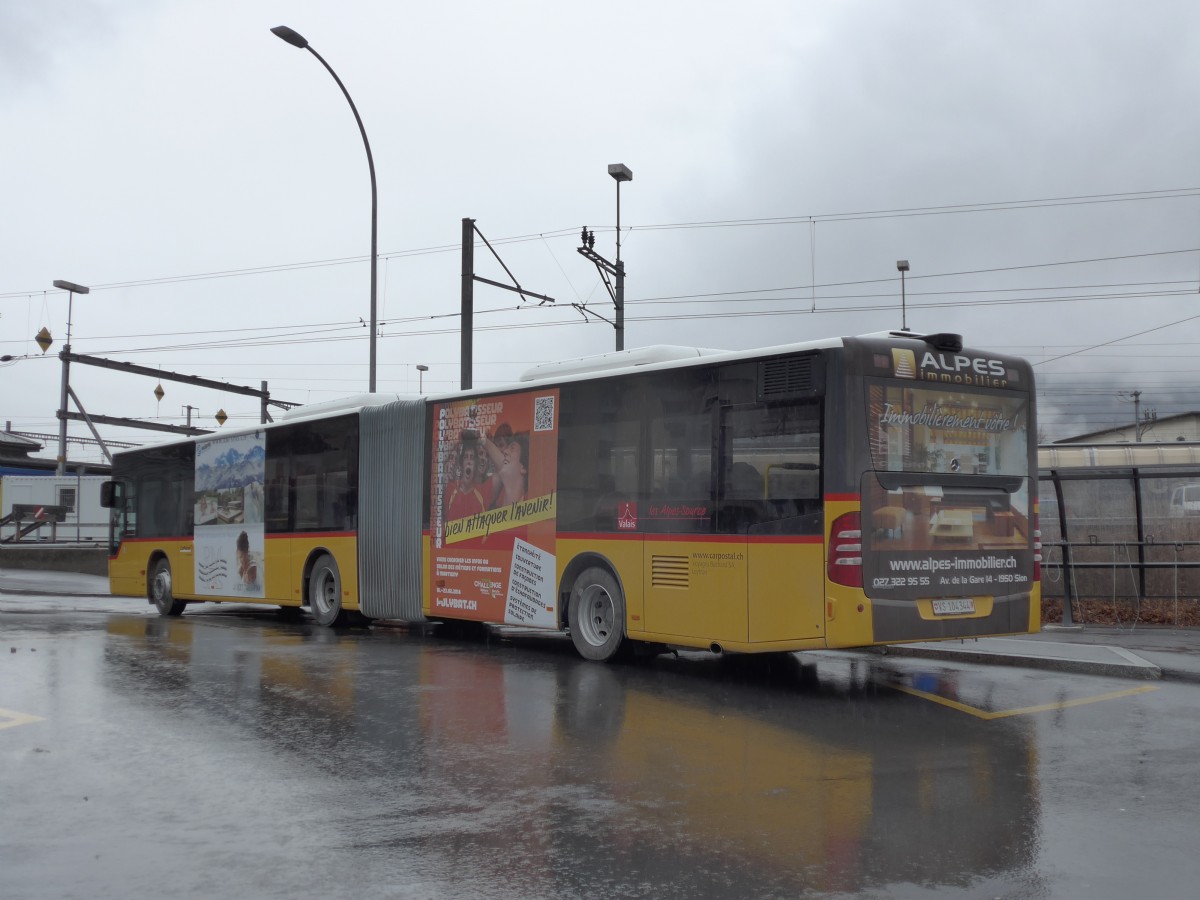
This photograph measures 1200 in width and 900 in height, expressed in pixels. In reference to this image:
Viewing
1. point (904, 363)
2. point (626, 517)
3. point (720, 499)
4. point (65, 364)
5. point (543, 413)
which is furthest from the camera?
point (65, 364)

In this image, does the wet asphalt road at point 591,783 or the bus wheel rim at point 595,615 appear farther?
the bus wheel rim at point 595,615

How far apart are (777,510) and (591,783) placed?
407cm

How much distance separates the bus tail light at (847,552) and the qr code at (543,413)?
4284 millimetres

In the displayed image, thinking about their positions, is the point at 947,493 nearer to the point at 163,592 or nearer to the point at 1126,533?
the point at 1126,533

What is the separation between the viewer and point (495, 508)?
1380 centimetres

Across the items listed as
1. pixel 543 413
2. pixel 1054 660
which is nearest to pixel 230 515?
pixel 543 413

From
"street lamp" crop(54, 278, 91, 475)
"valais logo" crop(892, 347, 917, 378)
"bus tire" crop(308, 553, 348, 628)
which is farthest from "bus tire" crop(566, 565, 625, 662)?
"street lamp" crop(54, 278, 91, 475)

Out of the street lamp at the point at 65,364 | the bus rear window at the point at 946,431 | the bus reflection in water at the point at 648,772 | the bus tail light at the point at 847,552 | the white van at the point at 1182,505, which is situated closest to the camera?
the bus reflection in water at the point at 648,772

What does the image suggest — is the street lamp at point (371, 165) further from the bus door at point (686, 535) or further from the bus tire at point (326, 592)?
the bus door at point (686, 535)

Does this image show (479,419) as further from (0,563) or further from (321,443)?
(0,563)

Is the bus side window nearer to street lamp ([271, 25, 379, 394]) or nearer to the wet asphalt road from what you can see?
the wet asphalt road

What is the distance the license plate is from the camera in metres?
10.1

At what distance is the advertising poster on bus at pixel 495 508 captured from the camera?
1302 centimetres

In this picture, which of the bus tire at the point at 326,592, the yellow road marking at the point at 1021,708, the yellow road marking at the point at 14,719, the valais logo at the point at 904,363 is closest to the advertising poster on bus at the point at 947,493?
the valais logo at the point at 904,363
